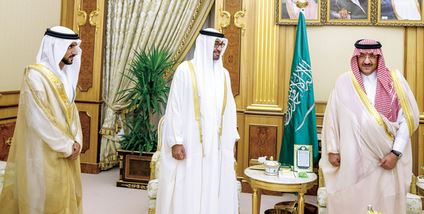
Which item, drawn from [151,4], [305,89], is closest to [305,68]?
[305,89]

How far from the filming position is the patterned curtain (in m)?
4.71

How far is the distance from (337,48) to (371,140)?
1891 millimetres

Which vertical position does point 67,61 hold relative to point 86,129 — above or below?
above

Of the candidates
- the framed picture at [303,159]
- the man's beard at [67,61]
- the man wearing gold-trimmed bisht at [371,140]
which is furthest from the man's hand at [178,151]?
the framed picture at [303,159]

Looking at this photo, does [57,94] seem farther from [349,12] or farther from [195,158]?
[349,12]

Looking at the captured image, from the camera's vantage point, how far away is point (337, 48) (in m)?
4.14

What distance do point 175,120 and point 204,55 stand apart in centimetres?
48

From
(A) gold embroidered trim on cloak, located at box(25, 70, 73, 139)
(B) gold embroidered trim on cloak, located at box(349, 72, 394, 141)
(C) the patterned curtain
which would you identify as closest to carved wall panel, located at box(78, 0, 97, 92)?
(C) the patterned curtain

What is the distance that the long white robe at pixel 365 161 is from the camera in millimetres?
2467

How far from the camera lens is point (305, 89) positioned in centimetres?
362

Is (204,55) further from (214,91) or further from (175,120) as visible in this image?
(175,120)

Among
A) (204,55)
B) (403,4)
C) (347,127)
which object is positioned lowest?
(347,127)

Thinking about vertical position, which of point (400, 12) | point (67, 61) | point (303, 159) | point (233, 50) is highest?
point (400, 12)

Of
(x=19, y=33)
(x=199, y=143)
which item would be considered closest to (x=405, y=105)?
(x=199, y=143)
